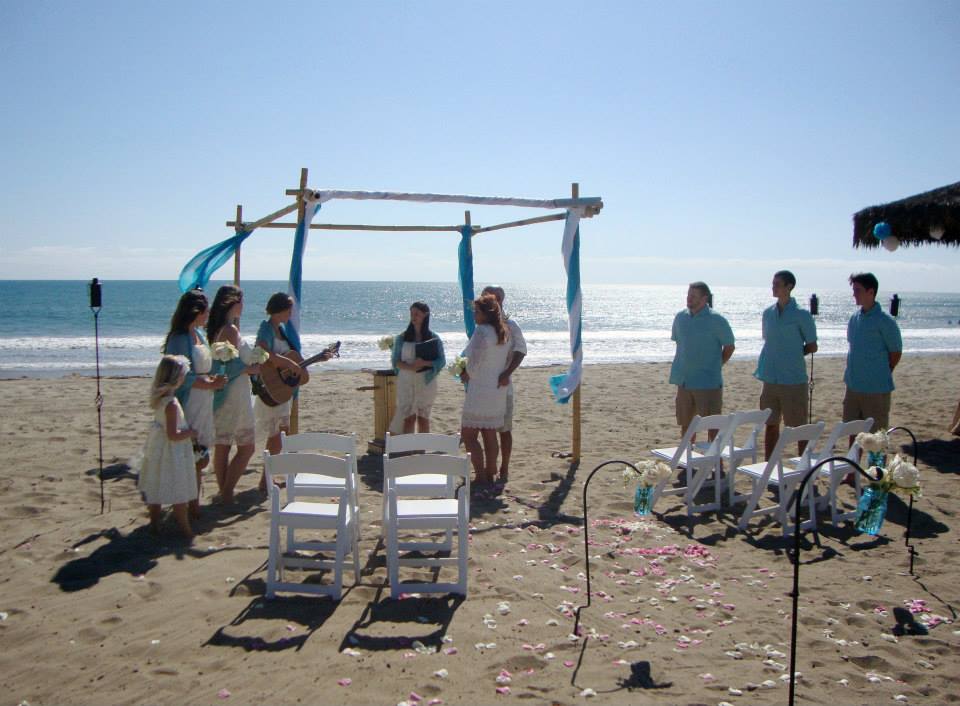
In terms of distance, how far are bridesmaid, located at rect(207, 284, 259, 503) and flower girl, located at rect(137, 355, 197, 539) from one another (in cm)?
69

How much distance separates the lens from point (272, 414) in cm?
600

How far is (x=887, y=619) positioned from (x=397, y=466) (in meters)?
2.64

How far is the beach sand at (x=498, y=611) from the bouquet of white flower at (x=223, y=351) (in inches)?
47.6

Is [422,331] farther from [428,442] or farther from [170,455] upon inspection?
[170,455]

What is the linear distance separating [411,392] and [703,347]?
8.91 feet

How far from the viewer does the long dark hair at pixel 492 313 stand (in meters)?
6.02

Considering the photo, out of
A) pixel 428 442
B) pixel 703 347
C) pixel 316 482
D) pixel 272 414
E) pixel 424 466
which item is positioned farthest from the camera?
pixel 703 347

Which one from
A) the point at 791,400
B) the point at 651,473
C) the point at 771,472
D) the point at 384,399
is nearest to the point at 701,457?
the point at 771,472

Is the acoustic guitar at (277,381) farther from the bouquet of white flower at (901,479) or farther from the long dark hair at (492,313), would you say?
the bouquet of white flower at (901,479)

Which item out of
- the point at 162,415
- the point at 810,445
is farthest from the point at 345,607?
the point at 810,445

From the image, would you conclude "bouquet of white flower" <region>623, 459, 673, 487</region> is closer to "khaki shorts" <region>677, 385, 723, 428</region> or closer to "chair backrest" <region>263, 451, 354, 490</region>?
"chair backrest" <region>263, 451, 354, 490</region>

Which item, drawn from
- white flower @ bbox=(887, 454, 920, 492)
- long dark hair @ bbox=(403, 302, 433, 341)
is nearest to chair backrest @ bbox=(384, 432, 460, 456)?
long dark hair @ bbox=(403, 302, 433, 341)

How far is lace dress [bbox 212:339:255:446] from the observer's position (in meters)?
5.52

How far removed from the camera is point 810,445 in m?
5.16
